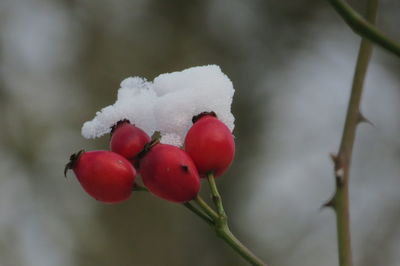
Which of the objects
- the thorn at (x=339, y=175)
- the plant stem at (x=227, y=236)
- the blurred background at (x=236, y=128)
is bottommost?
the blurred background at (x=236, y=128)

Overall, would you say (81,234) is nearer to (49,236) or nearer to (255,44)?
(49,236)

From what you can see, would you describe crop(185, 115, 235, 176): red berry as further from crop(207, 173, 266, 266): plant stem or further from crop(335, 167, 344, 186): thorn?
crop(335, 167, 344, 186): thorn

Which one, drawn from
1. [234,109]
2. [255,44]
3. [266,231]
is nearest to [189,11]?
[255,44]

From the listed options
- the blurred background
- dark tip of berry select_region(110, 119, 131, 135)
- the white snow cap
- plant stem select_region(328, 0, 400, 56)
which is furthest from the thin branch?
the blurred background

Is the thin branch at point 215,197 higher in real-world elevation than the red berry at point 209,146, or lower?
lower

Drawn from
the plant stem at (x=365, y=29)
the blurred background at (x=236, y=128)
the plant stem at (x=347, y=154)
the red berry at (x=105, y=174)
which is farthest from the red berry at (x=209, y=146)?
the blurred background at (x=236, y=128)

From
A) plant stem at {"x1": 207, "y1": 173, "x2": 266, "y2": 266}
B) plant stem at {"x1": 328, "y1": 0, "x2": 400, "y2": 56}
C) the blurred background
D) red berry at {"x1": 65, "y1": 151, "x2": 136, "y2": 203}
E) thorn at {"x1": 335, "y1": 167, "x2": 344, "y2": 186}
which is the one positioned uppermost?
plant stem at {"x1": 328, "y1": 0, "x2": 400, "y2": 56}

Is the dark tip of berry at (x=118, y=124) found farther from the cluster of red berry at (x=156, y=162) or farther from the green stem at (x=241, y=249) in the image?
the green stem at (x=241, y=249)
